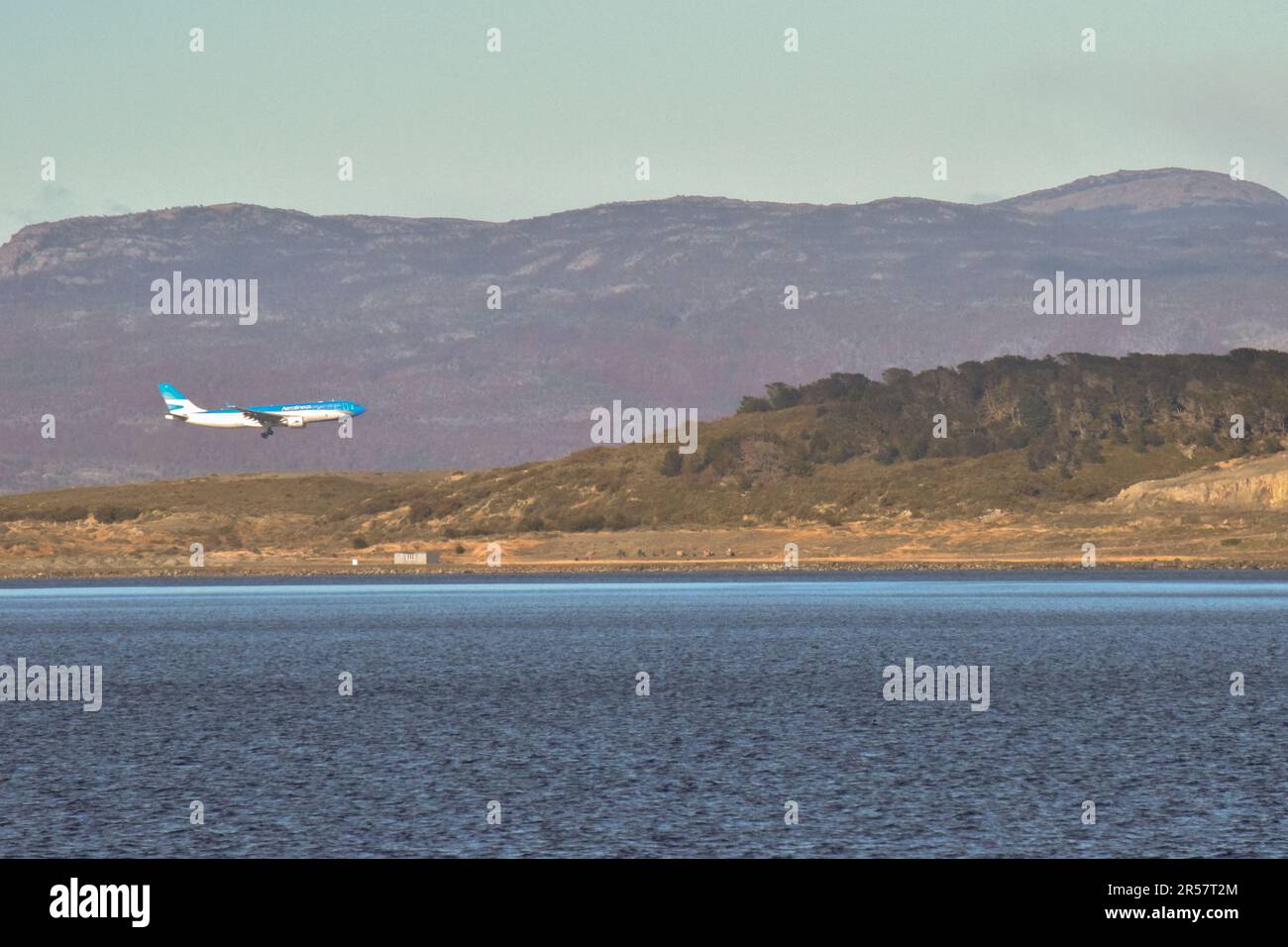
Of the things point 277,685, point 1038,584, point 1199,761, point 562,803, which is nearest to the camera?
point 562,803

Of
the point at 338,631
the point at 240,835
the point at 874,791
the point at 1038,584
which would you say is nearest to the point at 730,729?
the point at 874,791

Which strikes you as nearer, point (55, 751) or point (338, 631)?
point (55, 751)

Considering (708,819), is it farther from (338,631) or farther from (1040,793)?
(338,631)

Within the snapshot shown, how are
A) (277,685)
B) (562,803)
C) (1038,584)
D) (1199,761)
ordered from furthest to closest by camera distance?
(1038,584) → (277,685) → (1199,761) → (562,803)

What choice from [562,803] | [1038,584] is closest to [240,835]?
[562,803]
